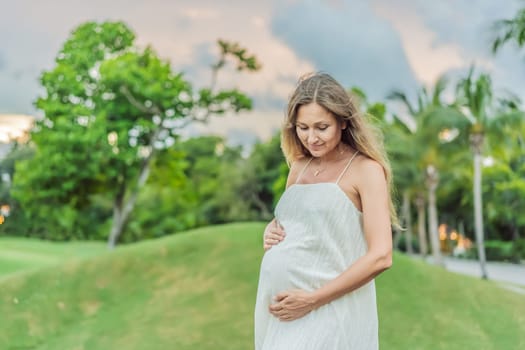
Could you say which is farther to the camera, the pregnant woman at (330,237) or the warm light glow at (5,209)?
the warm light glow at (5,209)

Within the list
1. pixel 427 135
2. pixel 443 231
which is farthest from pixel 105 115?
pixel 443 231

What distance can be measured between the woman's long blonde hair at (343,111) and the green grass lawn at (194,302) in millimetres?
6291

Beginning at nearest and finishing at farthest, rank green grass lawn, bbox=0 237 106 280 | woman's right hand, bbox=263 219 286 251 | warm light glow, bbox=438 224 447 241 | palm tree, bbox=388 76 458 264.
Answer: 1. woman's right hand, bbox=263 219 286 251
2. green grass lawn, bbox=0 237 106 280
3. palm tree, bbox=388 76 458 264
4. warm light glow, bbox=438 224 447 241

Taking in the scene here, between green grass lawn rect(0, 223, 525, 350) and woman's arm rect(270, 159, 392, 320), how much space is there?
→ 6233mm

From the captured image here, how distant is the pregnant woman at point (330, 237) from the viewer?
1780 mm

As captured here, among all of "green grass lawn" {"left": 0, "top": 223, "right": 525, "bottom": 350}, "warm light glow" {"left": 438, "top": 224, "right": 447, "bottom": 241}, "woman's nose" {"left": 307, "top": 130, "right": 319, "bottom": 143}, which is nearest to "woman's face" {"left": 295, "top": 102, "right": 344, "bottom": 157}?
"woman's nose" {"left": 307, "top": 130, "right": 319, "bottom": 143}

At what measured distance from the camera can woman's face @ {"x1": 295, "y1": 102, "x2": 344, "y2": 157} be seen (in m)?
1.85

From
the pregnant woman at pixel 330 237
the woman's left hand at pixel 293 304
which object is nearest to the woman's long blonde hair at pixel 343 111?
the pregnant woman at pixel 330 237

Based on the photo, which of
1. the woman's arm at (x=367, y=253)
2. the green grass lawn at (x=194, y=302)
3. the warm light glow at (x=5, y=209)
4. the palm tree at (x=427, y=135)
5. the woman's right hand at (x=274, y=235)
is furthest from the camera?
the warm light glow at (x=5, y=209)

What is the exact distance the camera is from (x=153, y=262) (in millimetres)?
10641

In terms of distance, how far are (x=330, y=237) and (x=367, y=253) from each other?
0.13 metres

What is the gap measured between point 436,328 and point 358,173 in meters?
7.32

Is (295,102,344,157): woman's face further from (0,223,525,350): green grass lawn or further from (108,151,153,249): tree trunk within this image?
(108,151,153,249): tree trunk

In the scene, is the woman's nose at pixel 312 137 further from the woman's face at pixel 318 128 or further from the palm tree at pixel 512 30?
the palm tree at pixel 512 30
